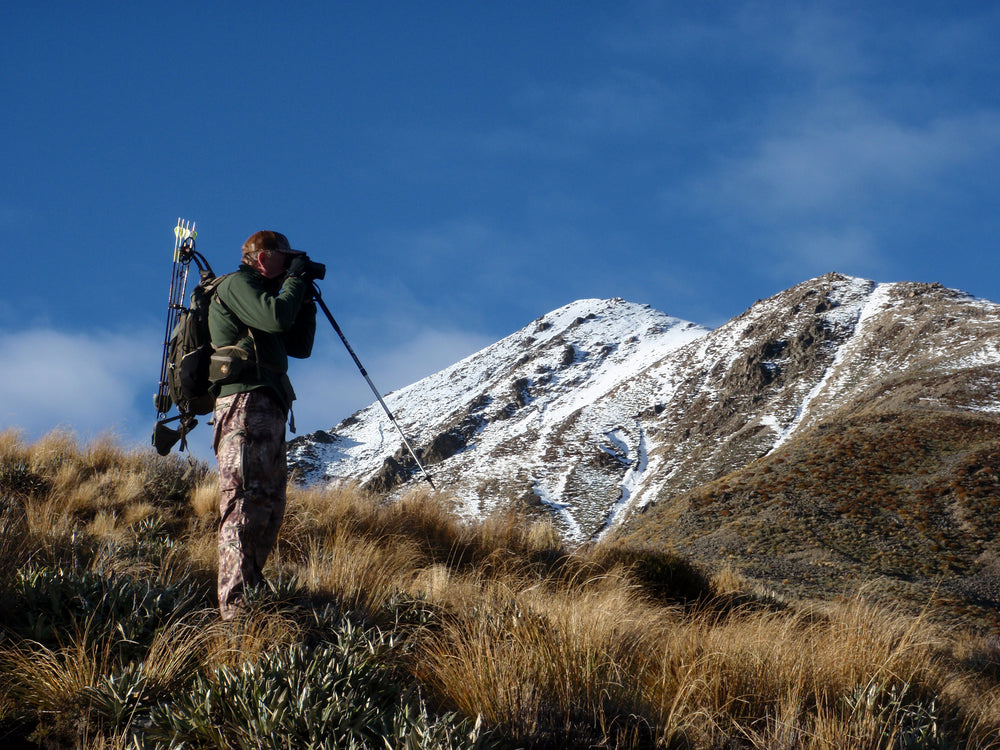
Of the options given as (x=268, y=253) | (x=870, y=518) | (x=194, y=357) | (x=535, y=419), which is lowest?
(x=870, y=518)

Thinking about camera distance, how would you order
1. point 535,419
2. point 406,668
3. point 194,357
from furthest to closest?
point 535,419 < point 194,357 < point 406,668

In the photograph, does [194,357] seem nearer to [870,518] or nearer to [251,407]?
[251,407]

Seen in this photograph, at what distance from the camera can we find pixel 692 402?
279ft

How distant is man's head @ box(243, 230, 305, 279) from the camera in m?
4.43

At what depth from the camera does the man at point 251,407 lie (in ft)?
13.0

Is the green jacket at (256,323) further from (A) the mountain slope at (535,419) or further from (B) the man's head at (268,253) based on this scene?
(A) the mountain slope at (535,419)

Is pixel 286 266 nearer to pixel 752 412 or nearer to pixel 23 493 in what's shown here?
pixel 23 493

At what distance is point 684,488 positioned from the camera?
5678cm

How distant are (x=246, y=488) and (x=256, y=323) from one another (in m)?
0.92

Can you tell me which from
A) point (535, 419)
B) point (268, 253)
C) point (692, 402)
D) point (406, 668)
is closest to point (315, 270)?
point (268, 253)

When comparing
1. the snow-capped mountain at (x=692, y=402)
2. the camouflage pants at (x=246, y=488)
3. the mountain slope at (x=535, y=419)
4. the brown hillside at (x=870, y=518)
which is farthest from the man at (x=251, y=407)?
the mountain slope at (x=535, y=419)

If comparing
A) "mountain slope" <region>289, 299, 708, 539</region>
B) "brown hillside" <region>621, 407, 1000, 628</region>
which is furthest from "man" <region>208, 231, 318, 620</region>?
"mountain slope" <region>289, 299, 708, 539</region>

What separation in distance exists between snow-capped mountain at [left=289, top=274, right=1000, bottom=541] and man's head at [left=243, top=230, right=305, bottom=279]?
24555mm

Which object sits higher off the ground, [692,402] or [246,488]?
[692,402]
